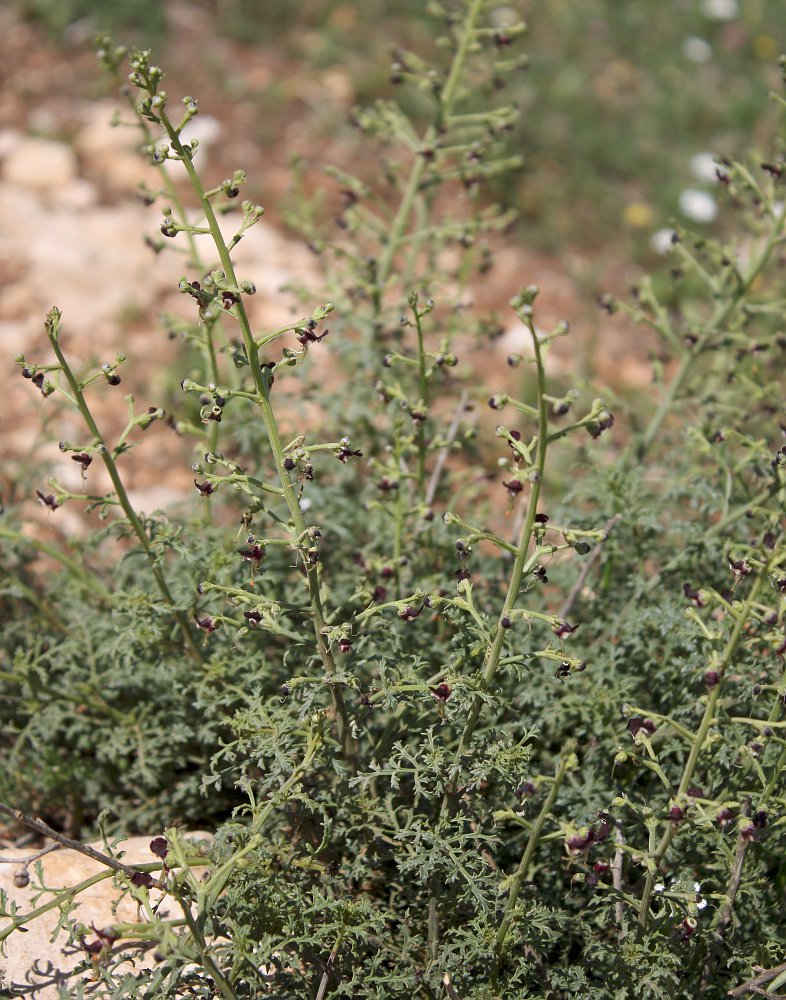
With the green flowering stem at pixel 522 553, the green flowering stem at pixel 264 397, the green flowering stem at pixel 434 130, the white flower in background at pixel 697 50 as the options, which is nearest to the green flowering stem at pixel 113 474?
the green flowering stem at pixel 264 397

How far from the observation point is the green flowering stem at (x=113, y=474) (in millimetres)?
2795

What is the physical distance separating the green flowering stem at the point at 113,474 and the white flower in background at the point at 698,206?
15.6 ft

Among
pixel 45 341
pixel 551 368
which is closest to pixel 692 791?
pixel 551 368

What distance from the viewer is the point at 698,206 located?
22.5 feet

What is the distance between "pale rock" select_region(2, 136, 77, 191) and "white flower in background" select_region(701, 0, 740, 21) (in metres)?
4.79

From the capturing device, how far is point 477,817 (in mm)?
3049

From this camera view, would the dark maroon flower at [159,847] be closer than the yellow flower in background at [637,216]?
Yes

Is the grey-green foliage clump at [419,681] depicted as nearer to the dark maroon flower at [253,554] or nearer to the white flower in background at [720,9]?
the dark maroon flower at [253,554]

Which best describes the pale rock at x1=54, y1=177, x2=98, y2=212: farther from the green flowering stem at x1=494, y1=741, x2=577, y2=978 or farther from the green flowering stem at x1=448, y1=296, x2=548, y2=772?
the green flowering stem at x1=494, y1=741, x2=577, y2=978

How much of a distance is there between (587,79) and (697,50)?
89 cm

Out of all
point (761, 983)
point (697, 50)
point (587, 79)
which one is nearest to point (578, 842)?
point (761, 983)

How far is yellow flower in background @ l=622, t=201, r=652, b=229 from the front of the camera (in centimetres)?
699

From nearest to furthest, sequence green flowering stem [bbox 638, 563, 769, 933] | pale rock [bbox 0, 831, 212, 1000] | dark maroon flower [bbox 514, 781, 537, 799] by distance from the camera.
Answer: green flowering stem [bbox 638, 563, 769, 933] → dark maroon flower [bbox 514, 781, 537, 799] → pale rock [bbox 0, 831, 212, 1000]

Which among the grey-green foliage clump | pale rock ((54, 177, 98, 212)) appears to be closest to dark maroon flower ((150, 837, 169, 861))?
the grey-green foliage clump
